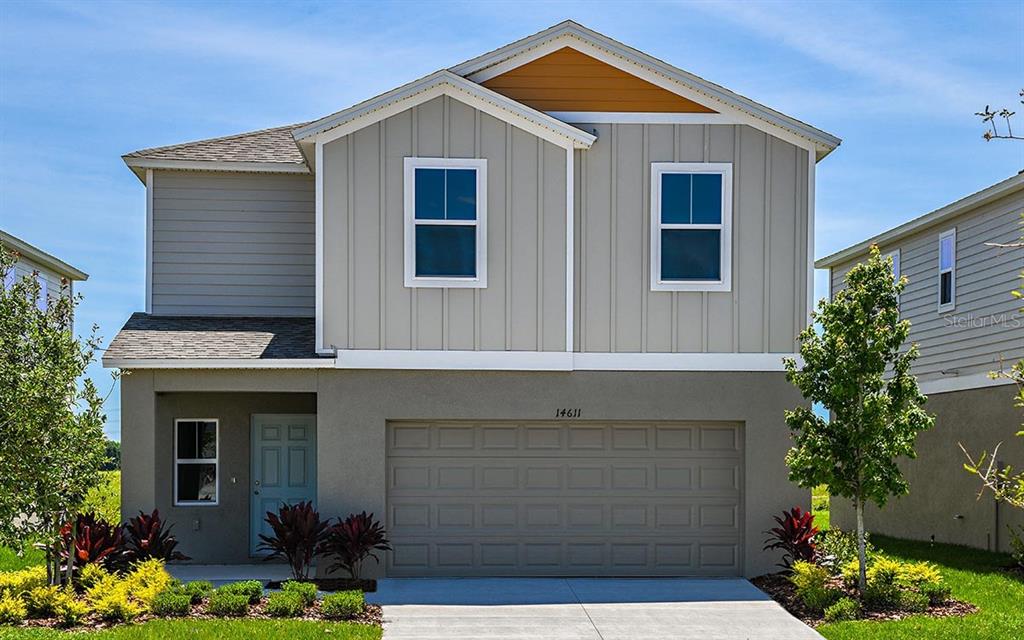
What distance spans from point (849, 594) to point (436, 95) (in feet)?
25.5

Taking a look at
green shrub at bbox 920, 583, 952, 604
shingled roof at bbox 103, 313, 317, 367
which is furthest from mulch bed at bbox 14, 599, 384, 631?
green shrub at bbox 920, 583, 952, 604

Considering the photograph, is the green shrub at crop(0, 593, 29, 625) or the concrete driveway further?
the concrete driveway

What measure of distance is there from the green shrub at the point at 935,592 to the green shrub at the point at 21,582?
31.9 feet

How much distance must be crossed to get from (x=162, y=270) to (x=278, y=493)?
11.9ft

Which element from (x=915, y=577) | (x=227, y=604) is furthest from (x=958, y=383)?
(x=227, y=604)

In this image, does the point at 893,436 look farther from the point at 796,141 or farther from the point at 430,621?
the point at 430,621

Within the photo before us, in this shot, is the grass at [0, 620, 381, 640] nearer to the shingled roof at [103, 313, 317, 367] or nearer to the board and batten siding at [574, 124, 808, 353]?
the shingled roof at [103, 313, 317, 367]

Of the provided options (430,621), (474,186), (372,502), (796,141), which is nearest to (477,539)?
(372,502)

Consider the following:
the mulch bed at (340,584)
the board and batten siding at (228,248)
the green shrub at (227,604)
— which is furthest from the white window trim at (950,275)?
the green shrub at (227,604)

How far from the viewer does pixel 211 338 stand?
1493 cm

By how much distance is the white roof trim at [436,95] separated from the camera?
1408 cm

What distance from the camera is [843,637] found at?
1126cm

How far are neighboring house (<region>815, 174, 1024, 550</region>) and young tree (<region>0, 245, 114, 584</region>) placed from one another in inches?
518

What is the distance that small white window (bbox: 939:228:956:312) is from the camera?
65.3 ft
